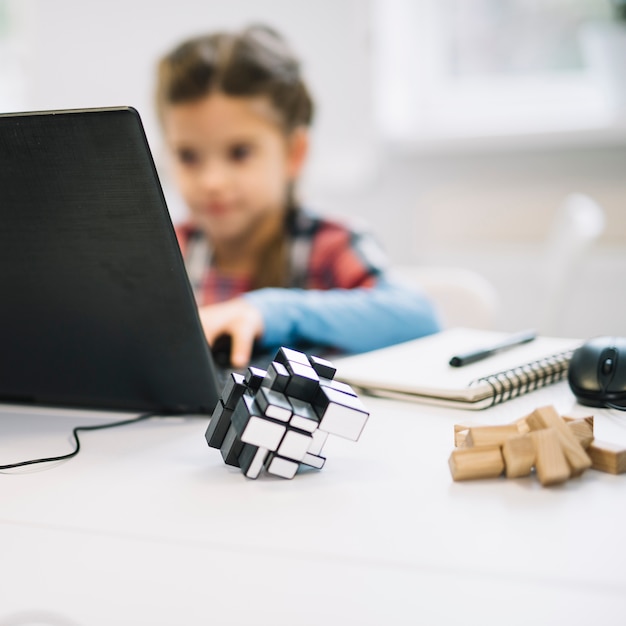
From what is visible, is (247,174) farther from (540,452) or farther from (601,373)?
(540,452)

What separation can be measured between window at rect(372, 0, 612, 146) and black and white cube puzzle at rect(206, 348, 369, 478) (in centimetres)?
163

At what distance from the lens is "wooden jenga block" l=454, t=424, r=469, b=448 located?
441 millimetres

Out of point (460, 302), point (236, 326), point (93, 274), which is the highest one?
point (93, 274)

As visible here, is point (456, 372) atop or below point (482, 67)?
below

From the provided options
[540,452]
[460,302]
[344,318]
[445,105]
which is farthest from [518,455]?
[445,105]

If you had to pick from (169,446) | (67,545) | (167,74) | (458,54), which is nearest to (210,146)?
(167,74)

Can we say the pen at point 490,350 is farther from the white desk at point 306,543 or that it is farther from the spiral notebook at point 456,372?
the white desk at point 306,543

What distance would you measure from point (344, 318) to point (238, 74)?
60 centimetres

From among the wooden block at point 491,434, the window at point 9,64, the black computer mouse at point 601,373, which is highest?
the window at point 9,64

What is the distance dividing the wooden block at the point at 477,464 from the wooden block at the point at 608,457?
56 millimetres

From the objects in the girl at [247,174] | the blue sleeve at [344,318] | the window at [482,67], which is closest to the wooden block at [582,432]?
the blue sleeve at [344,318]

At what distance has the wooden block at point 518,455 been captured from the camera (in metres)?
0.40

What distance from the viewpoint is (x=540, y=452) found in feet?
1.30

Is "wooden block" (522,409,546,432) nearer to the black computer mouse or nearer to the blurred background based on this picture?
the black computer mouse
